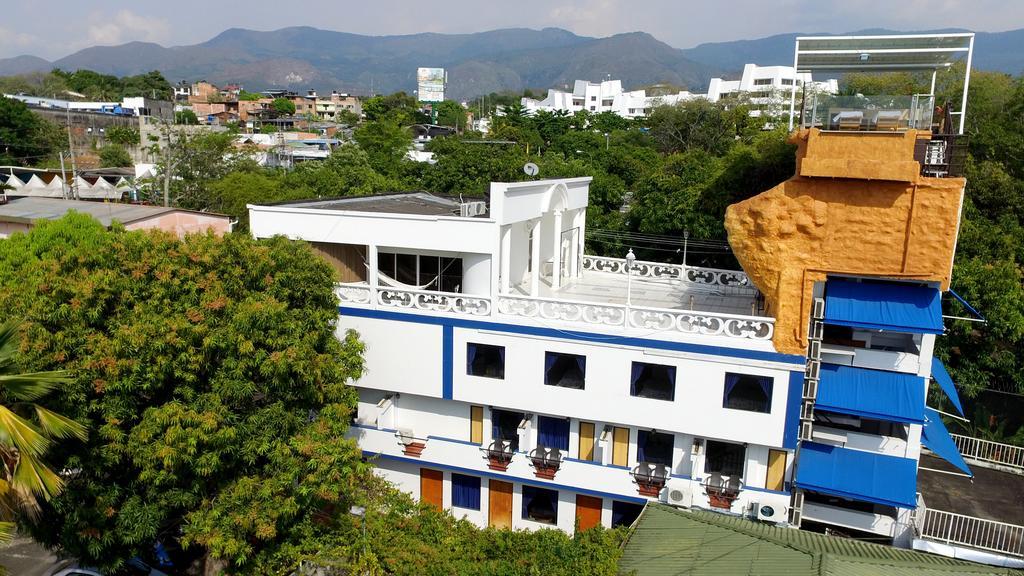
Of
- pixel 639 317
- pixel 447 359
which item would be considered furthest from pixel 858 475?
pixel 447 359

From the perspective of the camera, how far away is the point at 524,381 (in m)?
18.0

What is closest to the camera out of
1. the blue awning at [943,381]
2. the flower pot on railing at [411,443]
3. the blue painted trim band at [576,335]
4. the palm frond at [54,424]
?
the palm frond at [54,424]

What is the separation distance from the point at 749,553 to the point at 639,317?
6325 millimetres

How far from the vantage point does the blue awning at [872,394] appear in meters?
15.6

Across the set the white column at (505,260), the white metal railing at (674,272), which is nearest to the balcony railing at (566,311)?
the white column at (505,260)

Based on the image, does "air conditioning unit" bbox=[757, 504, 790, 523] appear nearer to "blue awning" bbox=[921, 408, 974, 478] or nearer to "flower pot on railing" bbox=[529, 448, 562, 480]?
"blue awning" bbox=[921, 408, 974, 478]

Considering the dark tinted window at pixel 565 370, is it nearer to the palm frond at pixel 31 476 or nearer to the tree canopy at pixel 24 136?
the palm frond at pixel 31 476

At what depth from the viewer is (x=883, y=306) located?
624 inches

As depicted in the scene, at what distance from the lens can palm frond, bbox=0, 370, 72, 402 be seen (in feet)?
31.0

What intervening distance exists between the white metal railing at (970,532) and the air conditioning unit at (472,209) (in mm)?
13807

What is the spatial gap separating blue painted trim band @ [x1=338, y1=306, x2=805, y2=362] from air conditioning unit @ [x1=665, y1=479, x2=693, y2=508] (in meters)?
3.33

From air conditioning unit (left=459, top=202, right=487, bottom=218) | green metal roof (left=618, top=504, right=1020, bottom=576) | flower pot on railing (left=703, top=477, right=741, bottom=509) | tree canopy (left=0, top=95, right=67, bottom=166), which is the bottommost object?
flower pot on railing (left=703, top=477, right=741, bottom=509)

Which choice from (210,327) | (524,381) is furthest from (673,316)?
(210,327)

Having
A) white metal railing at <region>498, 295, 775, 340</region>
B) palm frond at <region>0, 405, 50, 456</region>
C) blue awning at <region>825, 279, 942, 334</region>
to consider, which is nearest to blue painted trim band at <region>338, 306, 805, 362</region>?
white metal railing at <region>498, 295, 775, 340</region>
